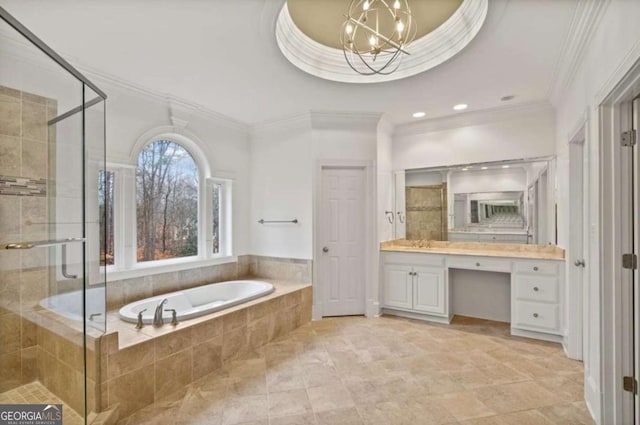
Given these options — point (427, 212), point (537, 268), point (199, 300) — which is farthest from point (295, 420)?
point (427, 212)

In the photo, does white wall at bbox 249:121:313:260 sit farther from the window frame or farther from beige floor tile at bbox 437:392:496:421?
beige floor tile at bbox 437:392:496:421

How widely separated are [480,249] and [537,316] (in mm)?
915

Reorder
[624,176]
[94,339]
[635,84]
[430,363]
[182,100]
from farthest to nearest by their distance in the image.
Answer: [182,100], [430,363], [94,339], [624,176], [635,84]

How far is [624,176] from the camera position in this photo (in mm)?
1696

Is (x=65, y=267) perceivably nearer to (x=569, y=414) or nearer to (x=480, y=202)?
(x=569, y=414)

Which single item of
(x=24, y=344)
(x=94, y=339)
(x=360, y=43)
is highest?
(x=360, y=43)

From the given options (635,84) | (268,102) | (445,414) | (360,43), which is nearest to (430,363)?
(445,414)

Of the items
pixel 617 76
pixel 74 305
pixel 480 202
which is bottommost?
pixel 74 305

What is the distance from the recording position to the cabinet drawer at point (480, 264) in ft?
10.6

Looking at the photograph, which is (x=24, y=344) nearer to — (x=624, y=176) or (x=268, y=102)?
(x=268, y=102)

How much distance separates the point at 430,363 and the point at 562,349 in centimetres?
137

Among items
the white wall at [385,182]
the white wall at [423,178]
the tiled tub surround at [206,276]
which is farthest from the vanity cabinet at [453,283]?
the tiled tub surround at [206,276]

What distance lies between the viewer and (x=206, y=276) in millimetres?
3635

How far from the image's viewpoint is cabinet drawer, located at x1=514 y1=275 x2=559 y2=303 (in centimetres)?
298
